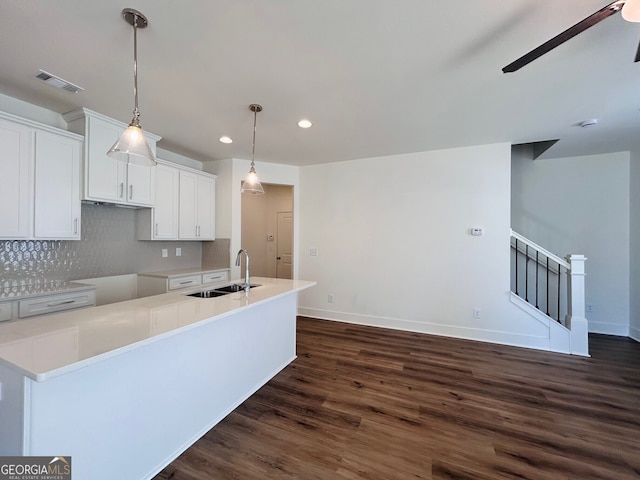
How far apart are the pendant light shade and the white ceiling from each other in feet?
1.14

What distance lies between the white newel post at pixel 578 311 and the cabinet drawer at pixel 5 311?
5.78m

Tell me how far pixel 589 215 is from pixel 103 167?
6.65 m

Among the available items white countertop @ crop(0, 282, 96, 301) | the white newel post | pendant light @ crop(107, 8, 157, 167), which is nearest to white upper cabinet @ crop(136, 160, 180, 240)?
white countertop @ crop(0, 282, 96, 301)

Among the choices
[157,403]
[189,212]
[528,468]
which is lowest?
[528,468]

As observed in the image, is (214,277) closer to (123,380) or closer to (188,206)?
(188,206)

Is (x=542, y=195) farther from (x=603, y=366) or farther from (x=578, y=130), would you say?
(x=603, y=366)

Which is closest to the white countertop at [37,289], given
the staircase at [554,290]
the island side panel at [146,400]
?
the island side panel at [146,400]

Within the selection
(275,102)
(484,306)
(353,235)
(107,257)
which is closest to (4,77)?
(107,257)

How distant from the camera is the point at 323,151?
4.08 m

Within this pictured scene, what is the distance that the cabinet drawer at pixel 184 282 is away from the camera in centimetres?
358

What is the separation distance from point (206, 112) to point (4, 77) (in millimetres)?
1530

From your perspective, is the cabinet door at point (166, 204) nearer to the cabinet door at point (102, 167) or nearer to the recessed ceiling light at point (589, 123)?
the cabinet door at point (102, 167)

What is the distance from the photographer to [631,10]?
124cm

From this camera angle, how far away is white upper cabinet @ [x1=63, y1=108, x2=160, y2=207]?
9.29 feet
